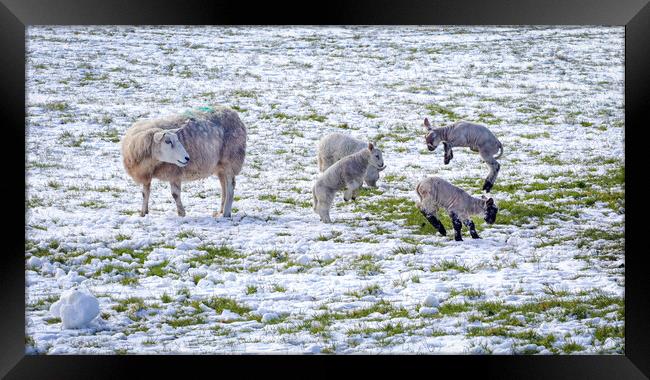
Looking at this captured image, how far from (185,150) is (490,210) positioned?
17.2 ft

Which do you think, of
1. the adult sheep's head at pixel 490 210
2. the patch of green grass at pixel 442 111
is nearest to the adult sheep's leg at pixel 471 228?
the adult sheep's head at pixel 490 210

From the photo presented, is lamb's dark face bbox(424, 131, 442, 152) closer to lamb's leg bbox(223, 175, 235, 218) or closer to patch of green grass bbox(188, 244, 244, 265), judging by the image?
lamb's leg bbox(223, 175, 235, 218)

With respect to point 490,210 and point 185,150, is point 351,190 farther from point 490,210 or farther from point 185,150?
point 185,150

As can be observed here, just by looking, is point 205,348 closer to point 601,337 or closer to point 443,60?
point 601,337

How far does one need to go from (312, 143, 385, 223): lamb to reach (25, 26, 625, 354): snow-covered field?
0.43 meters

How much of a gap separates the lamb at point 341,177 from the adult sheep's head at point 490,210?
200cm

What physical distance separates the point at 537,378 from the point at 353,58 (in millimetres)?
25227

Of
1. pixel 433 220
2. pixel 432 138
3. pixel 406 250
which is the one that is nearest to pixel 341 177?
pixel 433 220

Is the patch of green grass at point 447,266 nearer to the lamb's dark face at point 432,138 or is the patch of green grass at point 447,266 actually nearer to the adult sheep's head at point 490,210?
the adult sheep's head at point 490,210

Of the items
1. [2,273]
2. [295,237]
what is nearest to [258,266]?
[295,237]

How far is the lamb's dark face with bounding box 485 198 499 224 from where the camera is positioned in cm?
1387

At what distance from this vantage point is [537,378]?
8.66m
